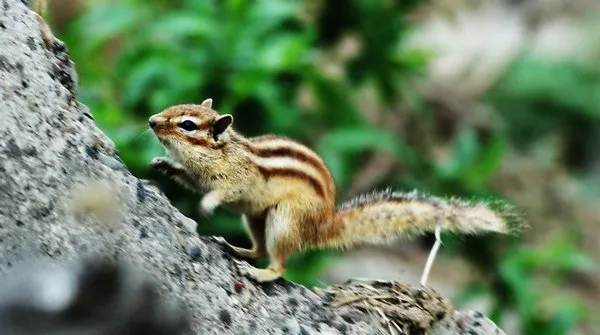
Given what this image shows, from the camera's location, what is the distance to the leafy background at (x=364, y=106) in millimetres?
6598

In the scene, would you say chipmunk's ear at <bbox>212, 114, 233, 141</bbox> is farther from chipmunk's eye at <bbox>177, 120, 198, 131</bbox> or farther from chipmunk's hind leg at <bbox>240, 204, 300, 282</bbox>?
chipmunk's hind leg at <bbox>240, 204, 300, 282</bbox>

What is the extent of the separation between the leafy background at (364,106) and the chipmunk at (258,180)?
266mm

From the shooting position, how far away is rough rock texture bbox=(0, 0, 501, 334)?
2840 millimetres

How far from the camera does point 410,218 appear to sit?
4055 mm

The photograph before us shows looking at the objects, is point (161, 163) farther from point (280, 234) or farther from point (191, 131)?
point (280, 234)

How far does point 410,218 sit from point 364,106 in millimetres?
5892

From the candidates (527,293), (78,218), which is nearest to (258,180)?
(78,218)

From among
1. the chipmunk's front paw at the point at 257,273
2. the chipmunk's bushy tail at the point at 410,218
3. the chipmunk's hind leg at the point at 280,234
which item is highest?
the chipmunk's bushy tail at the point at 410,218

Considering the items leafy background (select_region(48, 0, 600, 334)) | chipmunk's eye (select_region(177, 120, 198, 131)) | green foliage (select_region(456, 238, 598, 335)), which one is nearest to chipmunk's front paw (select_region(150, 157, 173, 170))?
chipmunk's eye (select_region(177, 120, 198, 131))

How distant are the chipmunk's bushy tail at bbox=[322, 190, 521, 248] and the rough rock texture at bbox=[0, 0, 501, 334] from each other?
1.88 feet

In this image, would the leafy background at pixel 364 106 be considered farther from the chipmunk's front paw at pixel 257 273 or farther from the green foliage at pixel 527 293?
the chipmunk's front paw at pixel 257 273

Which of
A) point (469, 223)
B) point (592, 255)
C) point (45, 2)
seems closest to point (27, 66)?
point (45, 2)

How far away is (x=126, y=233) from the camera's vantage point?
3.02 m

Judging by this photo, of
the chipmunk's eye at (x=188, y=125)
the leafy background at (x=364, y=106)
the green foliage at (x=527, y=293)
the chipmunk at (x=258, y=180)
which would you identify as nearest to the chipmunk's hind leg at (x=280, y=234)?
the chipmunk at (x=258, y=180)
